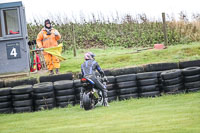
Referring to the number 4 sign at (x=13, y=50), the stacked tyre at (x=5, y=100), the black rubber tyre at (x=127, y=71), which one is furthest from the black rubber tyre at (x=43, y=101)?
the number 4 sign at (x=13, y=50)

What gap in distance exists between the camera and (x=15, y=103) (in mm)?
12875

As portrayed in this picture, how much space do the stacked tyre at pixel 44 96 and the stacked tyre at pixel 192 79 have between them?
4170 mm

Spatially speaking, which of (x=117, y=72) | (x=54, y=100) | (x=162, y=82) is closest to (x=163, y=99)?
(x=162, y=82)

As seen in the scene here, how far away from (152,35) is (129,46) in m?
1.53

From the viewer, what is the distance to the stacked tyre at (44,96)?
12891mm

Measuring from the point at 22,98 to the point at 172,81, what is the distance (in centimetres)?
464

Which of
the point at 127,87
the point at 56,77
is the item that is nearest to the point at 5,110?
the point at 56,77

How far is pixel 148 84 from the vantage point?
42.9 feet

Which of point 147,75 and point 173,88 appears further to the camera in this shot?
point 147,75

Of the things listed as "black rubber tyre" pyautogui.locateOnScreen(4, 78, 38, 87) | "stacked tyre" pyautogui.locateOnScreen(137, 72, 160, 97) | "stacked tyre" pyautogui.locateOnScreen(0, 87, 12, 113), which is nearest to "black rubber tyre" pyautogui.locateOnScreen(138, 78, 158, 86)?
"stacked tyre" pyautogui.locateOnScreen(137, 72, 160, 97)

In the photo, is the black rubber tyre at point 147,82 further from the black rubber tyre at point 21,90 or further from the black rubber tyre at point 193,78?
the black rubber tyre at point 21,90

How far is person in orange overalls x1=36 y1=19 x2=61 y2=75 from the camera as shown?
15719 millimetres

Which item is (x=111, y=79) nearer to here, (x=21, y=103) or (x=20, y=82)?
(x=21, y=103)

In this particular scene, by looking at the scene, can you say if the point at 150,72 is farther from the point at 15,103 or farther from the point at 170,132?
the point at 170,132
